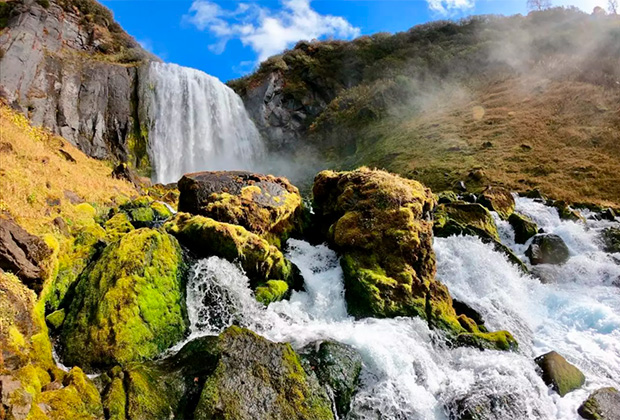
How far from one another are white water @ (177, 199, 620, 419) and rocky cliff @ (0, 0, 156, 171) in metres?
26.5

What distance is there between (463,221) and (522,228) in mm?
3504

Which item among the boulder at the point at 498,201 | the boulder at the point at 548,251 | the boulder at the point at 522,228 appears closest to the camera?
the boulder at the point at 548,251

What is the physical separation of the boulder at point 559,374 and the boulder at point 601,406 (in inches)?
18.3

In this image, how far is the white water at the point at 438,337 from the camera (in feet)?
26.7

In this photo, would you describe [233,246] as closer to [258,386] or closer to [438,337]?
[258,386]

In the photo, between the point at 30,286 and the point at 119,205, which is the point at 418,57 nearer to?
the point at 119,205

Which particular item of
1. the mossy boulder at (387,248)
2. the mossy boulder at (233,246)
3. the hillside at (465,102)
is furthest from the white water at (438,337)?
the hillside at (465,102)

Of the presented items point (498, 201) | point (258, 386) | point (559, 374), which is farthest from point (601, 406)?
point (498, 201)

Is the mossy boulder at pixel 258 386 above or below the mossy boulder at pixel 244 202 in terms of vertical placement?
below

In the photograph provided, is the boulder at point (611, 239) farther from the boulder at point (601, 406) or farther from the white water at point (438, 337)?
the boulder at point (601, 406)

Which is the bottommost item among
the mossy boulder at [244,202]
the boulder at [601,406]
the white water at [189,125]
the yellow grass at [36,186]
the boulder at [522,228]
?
the boulder at [601,406]

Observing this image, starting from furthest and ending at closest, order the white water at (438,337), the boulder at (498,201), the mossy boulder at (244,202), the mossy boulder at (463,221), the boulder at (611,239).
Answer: the boulder at (498,201)
the boulder at (611,239)
the mossy boulder at (463,221)
the mossy boulder at (244,202)
the white water at (438,337)

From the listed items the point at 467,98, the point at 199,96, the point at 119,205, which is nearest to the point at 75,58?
the point at 199,96

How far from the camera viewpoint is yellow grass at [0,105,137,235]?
9952mm
